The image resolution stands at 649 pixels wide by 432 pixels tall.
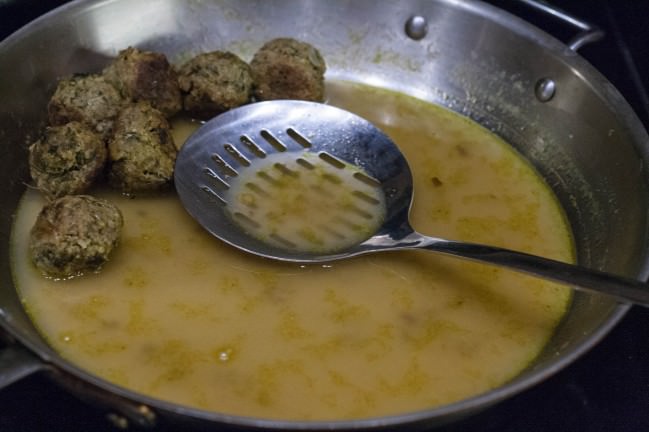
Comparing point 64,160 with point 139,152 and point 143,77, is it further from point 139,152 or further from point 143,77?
point 143,77

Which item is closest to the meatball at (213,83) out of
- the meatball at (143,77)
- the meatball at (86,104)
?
the meatball at (143,77)

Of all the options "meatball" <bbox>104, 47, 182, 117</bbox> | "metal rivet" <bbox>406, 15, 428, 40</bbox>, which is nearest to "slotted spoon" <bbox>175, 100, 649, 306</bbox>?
"meatball" <bbox>104, 47, 182, 117</bbox>

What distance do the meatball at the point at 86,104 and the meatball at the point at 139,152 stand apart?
0.08 metres

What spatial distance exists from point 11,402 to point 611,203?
1.54 meters

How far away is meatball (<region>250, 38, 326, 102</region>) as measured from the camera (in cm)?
217

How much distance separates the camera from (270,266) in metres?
1.79

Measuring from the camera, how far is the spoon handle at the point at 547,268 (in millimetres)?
1433

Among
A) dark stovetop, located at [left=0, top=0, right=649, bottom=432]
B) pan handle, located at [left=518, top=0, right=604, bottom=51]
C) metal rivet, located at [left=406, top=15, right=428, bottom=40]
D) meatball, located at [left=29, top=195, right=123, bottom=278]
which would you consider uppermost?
pan handle, located at [left=518, top=0, right=604, bottom=51]

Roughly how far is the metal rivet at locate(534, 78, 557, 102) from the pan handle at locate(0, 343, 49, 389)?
5.42ft

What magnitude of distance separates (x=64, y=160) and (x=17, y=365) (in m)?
0.66

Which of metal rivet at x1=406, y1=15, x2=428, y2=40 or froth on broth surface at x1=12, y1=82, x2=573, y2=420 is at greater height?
metal rivet at x1=406, y1=15, x2=428, y2=40

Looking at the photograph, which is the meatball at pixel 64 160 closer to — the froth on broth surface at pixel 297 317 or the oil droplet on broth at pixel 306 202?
the froth on broth surface at pixel 297 317

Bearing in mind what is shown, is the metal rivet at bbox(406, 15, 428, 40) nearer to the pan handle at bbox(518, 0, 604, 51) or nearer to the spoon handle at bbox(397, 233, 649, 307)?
the pan handle at bbox(518, 0, 604, 51)

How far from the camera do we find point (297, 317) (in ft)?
5.50
